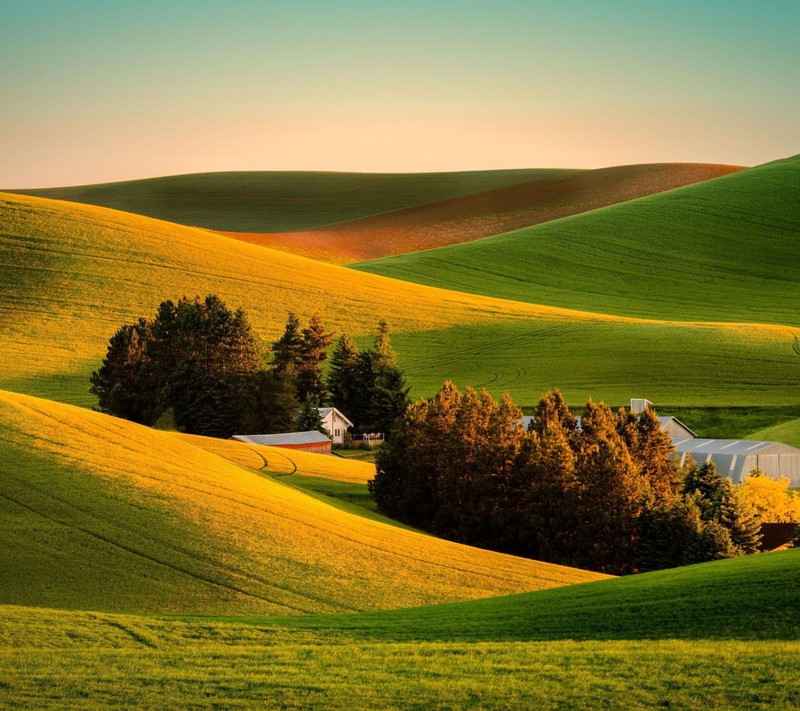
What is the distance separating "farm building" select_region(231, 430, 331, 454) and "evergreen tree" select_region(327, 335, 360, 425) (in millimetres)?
10121

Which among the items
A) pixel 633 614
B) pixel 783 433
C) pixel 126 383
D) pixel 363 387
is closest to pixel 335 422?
pixel 363 387

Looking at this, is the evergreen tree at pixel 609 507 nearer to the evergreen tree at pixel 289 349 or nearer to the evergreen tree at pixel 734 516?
the evergreen tree at pixel 734 516

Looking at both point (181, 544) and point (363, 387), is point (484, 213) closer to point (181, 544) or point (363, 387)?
point (363, 387)

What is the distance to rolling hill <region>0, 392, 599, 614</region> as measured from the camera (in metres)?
23.5

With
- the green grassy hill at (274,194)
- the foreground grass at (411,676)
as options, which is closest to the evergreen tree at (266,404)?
the foreground grass at (411,676)

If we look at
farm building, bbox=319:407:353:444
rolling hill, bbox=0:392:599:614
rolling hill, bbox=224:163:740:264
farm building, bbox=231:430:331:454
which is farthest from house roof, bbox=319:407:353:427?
rolling hill, bbox=224:163:740:264

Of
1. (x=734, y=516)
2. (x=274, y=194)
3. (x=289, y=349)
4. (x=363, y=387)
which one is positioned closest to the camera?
(x=734, y=516)

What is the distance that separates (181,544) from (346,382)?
1924 inches

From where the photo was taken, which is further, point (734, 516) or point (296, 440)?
point (296, 440)

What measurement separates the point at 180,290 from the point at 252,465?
4548cm

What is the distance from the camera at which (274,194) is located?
18838 cm

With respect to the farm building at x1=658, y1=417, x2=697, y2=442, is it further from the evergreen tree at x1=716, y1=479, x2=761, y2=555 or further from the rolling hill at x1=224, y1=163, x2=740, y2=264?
the rolling hill at x1=224, y1=163, x2=740, y2=264

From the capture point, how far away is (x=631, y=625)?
695 inches

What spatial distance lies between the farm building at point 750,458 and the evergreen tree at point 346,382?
26.2 meters
